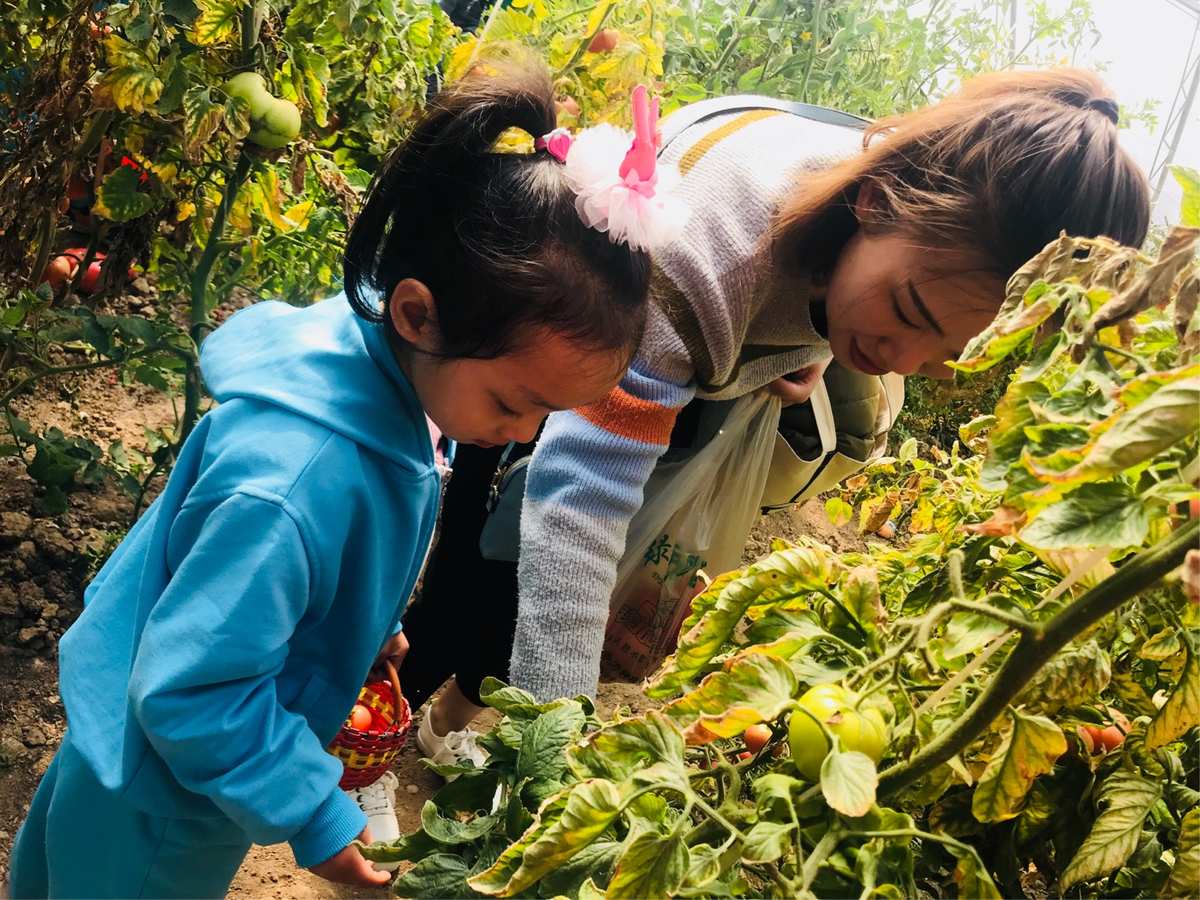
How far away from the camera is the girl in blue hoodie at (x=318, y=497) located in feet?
2.97

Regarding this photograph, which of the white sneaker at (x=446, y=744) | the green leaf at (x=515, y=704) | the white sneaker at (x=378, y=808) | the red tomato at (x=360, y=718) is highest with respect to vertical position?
the green leaf at (x=515, y=704)

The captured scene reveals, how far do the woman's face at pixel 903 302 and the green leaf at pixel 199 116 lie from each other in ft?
2.70

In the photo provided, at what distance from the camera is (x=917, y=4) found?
132 inches

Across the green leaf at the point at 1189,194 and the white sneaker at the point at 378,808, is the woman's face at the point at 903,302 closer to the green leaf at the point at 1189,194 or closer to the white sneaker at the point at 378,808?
the green leaf at the point at 1189,194

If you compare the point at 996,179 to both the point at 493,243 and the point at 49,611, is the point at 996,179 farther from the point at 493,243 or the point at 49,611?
the point at 49,611

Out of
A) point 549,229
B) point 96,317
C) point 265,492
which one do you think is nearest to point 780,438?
point 549,229

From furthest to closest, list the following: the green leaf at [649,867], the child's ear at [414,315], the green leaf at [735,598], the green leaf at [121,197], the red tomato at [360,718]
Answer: the green leaf at [121,197] → the red tomato at [360,718] → the child's ear at [414,315] → the green leaf at [735,598] → the green leaf at [649,867]

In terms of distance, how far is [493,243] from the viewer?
38.6 inches

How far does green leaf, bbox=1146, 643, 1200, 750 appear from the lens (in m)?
0.58

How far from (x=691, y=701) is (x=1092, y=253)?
35cm

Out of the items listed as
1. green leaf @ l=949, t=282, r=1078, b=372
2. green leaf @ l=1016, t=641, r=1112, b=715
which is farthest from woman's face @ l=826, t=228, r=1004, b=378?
green leaf @ l=1016, t=641, r=1112, b=715

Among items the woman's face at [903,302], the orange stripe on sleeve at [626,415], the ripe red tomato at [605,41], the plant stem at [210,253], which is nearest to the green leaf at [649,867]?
the orange stripe on sleeve at [626,415]

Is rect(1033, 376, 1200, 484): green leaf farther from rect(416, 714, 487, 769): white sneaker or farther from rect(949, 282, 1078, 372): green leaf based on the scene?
rect(416, 714, 487, 769): white sneaker

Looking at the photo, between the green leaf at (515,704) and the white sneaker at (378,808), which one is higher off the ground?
the green leaf at (515,704)
